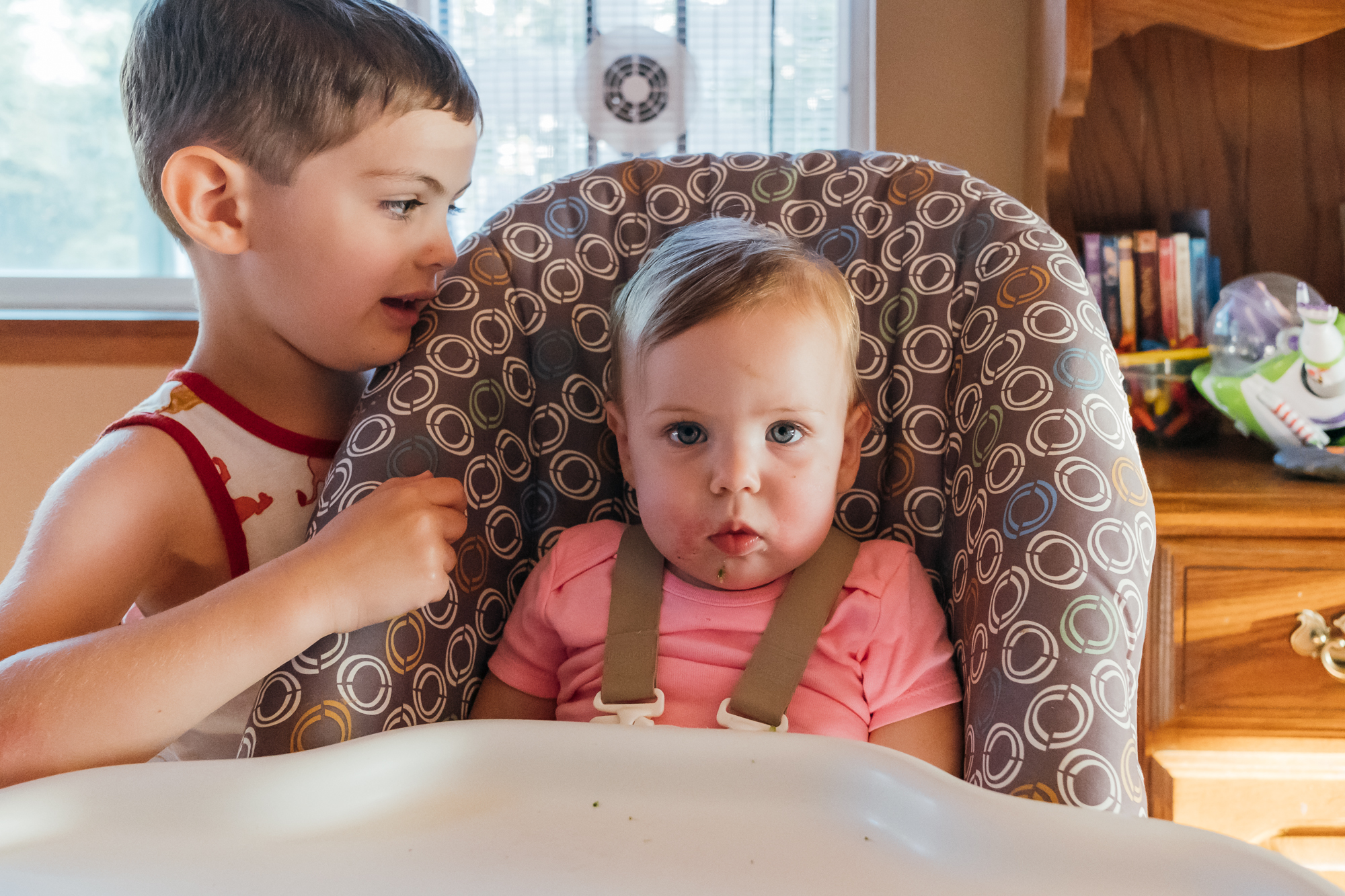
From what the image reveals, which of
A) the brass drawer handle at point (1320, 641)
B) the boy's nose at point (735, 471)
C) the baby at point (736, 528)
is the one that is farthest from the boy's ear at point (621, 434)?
the brass drawer handle at point (1320, 641)

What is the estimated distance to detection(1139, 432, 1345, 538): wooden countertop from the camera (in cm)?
88

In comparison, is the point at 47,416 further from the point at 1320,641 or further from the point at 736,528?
the point at 1320,641

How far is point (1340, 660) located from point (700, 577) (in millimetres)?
643

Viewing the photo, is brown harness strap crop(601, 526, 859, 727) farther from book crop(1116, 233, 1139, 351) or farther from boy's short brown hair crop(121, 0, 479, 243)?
book crop(1116, 233, 1139, 351)

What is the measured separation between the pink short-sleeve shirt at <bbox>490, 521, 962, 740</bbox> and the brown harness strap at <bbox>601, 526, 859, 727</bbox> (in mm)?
14

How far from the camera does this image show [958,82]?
1.43 m

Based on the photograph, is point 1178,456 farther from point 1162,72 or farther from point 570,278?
point 570,278

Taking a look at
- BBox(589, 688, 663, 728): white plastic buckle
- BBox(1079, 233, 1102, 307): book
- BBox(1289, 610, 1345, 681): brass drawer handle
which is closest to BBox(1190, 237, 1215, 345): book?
BBox(1079, 233, 1102, 307): book

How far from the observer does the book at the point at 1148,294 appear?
1.20 metres

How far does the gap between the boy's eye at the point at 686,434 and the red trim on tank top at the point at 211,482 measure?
1.30 ft

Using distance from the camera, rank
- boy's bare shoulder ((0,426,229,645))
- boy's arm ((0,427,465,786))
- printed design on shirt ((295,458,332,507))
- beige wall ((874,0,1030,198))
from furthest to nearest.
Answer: beige wall ((874,0,1030,198)), printed design on shirt ((295,458,332,507)), boy's bare shoulder ((0,426,229,645)), boy's arm ((0,427,465,786))

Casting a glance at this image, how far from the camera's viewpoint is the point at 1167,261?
1.19m

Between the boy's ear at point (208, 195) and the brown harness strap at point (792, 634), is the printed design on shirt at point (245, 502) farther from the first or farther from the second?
the brown harness strap at point (792, 634)

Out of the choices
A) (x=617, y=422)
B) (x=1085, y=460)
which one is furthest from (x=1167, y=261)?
(x=617, y=422)
